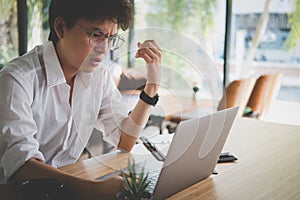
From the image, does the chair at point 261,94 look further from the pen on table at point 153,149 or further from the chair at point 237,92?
the pen on table at point 153,149

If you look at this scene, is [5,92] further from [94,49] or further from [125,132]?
[125,132]

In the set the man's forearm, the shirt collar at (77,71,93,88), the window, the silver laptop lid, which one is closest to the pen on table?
the man's forearm

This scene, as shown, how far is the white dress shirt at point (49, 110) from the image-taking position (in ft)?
4.21

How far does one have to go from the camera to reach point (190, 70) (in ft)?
5.45

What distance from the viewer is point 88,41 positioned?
1438 mm

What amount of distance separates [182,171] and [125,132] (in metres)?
0.42

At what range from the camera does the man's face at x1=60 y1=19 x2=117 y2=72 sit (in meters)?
1.42

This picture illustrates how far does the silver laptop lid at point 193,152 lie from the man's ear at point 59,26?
0.63 meters

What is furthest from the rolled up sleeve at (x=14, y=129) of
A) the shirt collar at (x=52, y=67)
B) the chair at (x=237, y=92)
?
the chair at (x=237, y=92)

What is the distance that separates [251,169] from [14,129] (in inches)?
32.1

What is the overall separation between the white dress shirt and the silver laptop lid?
40 centimetres

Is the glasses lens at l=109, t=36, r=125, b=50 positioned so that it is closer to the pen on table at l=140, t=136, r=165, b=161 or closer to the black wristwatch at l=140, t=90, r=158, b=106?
the black wristwatch at l=140, t=90, r=158, b=106

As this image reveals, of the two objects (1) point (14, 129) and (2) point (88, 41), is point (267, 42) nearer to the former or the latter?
(2) point (88, 41)

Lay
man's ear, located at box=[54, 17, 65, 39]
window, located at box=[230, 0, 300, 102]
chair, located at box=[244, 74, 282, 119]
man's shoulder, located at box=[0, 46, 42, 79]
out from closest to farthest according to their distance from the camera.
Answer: man's shoulder, located at box=[0, 46, 42, 79] < man's ear, located at box=[54, 17, 65, 39] < chair, located at box=[244, 74, 282, 119] < window, located at box=[230, 0, 300, 102]
